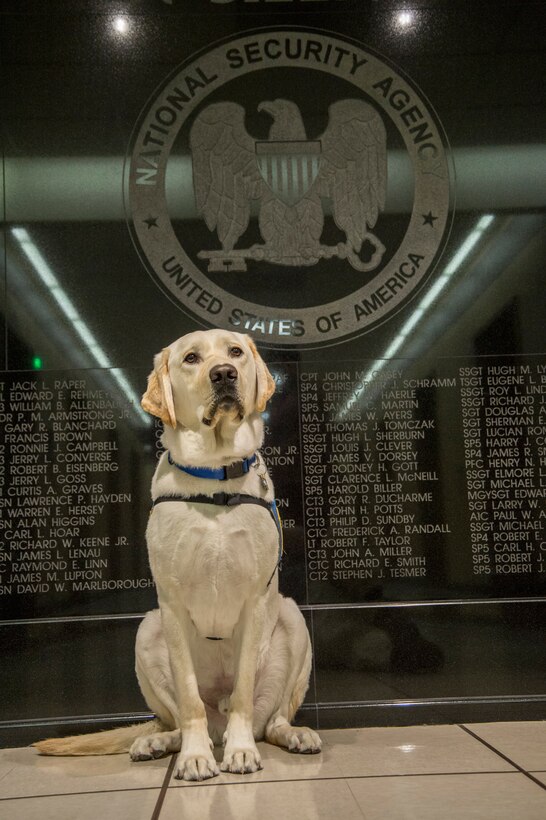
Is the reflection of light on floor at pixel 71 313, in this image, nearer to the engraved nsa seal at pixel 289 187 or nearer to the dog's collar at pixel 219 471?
the engraved nsa seal at pixel 289 187

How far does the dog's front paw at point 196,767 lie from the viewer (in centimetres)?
327

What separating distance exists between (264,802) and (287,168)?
3.76 metres

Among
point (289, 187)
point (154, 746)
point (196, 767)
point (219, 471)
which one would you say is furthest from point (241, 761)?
point (289, 187)

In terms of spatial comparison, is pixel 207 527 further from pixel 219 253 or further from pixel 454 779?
pixel 219 253

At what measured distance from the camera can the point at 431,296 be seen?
5.00m

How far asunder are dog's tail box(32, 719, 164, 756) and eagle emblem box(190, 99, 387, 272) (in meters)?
2.78

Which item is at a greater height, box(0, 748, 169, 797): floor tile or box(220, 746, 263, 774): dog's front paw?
box(220, 746, 263, 774): dog's front paw

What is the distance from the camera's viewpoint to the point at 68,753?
12.9 feet

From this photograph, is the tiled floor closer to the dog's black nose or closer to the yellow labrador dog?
the yellow labrador dog

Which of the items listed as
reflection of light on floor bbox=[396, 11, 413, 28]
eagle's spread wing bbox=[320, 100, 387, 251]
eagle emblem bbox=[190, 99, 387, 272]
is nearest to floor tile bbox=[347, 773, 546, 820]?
eagle emblem bbox=[190, 99, 387, 272]

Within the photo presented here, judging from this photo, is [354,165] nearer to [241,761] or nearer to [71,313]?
[71,313]

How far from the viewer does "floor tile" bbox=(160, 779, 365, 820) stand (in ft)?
9.54

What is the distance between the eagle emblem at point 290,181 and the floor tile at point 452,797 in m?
3.06

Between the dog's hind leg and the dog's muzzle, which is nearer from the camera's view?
the dog's muzzle
